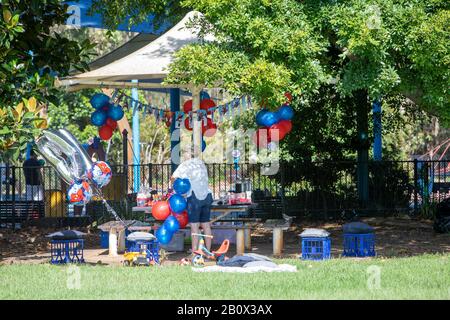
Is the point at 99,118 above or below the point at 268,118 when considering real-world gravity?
above

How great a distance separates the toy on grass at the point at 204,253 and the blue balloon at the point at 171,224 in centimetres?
39

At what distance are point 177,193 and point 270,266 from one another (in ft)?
7.31

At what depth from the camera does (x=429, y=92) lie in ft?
42.8

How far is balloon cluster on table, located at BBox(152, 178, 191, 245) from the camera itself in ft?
44.5

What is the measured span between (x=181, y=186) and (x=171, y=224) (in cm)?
59

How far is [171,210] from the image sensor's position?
13.8m

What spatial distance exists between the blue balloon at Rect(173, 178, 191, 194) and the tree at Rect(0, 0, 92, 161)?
7.04 feet

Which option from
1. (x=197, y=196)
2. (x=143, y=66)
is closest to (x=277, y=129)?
(x=197, y=196)

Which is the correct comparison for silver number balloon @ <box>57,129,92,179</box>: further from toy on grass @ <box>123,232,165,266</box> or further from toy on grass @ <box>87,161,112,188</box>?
toy on grass @ <box>123,232,165,266</box>

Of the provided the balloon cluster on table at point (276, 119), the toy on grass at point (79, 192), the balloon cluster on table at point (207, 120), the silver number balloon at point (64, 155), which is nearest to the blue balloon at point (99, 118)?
the balloon cluster on table at point (207, 120)

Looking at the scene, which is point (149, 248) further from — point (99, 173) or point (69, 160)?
point (69, 160)
